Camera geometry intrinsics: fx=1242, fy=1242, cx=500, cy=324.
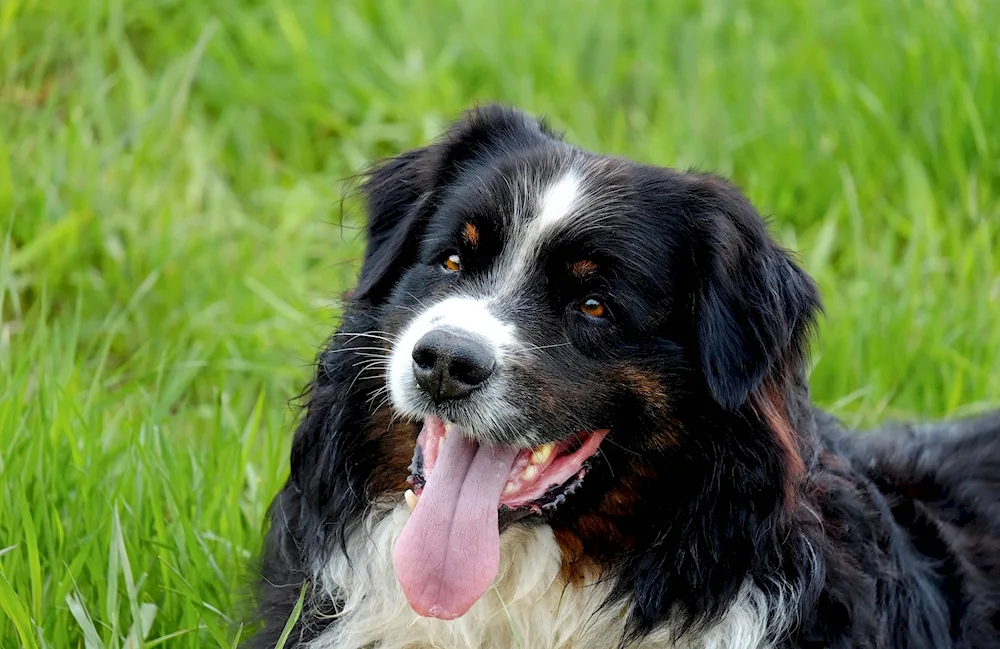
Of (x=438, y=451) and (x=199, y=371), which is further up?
(x=438, y=451)

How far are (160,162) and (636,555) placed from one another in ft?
12.7

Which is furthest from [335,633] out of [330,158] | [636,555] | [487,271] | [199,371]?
[330,158]

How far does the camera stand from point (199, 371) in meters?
5.12

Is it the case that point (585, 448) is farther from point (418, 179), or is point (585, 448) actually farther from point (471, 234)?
point (418, 179)

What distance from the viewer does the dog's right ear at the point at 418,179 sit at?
11.2 ft

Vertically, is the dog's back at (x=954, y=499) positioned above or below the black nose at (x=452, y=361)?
below

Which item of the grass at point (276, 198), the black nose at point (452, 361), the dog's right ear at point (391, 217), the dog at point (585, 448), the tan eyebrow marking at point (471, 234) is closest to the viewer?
the black nose at point (452, 361)

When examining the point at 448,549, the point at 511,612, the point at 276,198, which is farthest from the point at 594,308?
the point at 276,198

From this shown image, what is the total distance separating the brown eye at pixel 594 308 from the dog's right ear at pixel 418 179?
1.82 feet

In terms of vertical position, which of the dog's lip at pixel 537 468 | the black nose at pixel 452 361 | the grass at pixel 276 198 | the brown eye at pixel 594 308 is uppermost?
the brown eye at pixel 594 308

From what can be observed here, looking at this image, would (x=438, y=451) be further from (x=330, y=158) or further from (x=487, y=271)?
(x=330, y=158)

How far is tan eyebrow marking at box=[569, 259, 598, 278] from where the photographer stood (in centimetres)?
311

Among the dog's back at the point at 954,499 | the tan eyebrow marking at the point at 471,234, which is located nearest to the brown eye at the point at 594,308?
the tan eyebrow marking at the point at 471,234

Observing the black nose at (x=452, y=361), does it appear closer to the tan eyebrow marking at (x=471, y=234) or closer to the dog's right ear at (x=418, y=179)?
the tan eyebrow marking at (x=471, y=234)
